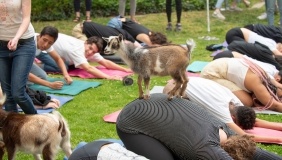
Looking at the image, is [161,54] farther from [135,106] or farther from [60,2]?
[60,2]

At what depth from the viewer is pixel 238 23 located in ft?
43.4

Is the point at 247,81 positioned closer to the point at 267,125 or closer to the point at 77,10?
the point at 267,125

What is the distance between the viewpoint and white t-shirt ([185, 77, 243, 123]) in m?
4.47

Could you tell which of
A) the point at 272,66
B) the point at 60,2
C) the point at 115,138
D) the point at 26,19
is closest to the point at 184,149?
the point at 115,138

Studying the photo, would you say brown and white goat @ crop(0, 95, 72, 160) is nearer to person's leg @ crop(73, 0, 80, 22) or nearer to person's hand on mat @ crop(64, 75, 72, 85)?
person's hand on mat @ crop(64, 75, 72, 85)

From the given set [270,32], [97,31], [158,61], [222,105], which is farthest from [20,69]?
[270,32]

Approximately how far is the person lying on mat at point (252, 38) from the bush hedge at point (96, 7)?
6.65 meters

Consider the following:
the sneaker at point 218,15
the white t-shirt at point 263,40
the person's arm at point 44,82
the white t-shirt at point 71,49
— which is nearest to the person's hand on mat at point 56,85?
the person's arm at point 44,82

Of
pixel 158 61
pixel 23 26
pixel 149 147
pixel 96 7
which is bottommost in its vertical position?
pixel 96 7

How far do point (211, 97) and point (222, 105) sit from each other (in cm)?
15

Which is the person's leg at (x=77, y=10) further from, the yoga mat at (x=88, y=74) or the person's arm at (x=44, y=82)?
the person's arm at (x=44, y=82)

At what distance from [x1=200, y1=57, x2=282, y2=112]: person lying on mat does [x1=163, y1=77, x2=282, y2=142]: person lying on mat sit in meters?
0.84

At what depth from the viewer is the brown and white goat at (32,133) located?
379cm

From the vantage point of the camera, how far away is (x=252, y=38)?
8180 millimetres
